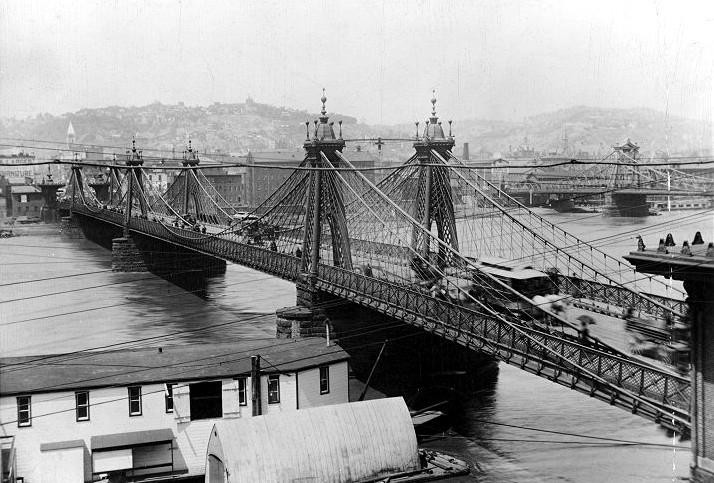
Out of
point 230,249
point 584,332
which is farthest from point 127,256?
point 584,332

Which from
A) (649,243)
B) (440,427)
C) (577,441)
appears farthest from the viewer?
(649,243)

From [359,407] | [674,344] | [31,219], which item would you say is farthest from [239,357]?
[31,219]

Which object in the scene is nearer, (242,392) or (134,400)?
(134,400)

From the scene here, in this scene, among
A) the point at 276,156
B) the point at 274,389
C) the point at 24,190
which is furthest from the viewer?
the point at 276,156

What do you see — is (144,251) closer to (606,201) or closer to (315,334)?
(315,334)

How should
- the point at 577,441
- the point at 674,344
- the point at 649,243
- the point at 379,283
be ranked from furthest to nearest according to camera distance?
the point at 649,243
the point at 379,283
the point at 577,441
the point at 674,344

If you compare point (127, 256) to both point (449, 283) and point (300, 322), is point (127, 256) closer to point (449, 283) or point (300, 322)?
point (300, 322)

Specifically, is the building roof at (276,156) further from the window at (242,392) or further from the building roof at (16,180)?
the window at (242,392)
